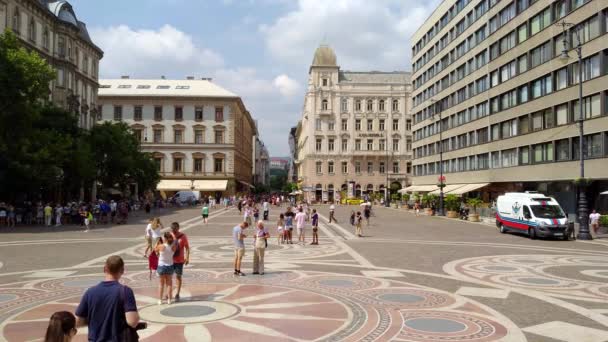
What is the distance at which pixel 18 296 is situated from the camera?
1100 centimetres

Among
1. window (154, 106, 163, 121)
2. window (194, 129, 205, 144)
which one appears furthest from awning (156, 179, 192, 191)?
window (154, 106, 163, 121)

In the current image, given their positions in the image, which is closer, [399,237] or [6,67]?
[399,237]

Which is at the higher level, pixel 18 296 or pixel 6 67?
pixel 6 67

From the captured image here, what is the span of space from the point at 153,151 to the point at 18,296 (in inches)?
2815

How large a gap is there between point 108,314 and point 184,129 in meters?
78.1

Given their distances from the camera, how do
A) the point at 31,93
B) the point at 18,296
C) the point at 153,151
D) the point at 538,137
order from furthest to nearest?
the point at 153,151 < the point at 538,137 < the point at 31,93 < the point at 18,296

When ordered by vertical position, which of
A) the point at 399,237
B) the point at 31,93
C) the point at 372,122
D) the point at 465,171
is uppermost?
the point at 372,122

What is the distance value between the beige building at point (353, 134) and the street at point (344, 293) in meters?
72.8

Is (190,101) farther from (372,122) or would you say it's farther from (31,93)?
(31,93)

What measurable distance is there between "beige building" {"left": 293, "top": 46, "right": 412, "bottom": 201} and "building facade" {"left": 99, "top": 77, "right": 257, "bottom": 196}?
19223 mm

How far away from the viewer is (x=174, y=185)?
7850 centimetres

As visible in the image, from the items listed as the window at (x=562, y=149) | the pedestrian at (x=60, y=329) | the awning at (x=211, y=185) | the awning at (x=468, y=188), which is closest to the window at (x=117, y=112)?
the awning at (x=211, y=185)

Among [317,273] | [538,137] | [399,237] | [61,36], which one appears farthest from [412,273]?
[61,36]

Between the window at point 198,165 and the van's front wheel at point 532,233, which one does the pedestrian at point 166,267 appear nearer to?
the van's front wheel at point 532,233
